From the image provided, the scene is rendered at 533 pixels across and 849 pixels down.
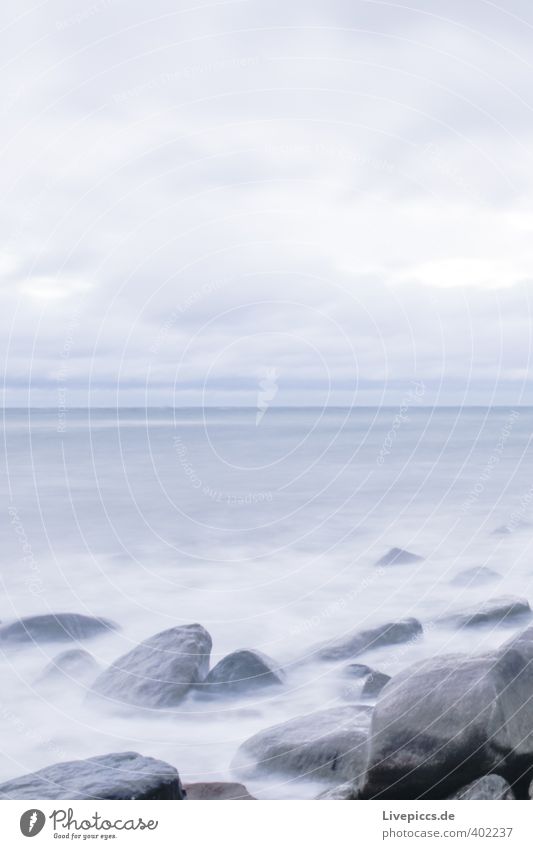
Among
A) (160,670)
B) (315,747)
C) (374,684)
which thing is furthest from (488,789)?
(160,670)

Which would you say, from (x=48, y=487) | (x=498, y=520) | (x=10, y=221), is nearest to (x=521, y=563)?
(x=498, y=520)

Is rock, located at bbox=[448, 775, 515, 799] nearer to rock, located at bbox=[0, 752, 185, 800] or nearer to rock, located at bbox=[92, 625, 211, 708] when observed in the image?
rock, located at bbox=[0, 752, 185, 800]

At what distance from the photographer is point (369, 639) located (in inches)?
214

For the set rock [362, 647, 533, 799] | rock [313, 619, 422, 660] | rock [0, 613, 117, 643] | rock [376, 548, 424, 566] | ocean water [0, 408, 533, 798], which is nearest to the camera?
rock [362, 647, 533, 799]

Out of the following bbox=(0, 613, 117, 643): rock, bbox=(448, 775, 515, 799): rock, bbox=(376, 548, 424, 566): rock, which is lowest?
bbox=(448, 775, 515, 799): rock

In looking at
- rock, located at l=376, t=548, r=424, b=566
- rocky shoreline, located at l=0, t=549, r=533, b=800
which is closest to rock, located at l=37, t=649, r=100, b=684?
rocky shoreline, located at l=0, t=549, r=533, b=800

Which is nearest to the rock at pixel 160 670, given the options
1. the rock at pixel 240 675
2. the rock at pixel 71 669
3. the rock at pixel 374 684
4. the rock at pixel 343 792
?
the rock at pixel 240 675

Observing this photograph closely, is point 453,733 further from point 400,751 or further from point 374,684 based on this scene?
point 374,684

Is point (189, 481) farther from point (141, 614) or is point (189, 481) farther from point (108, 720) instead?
point (108, 720)

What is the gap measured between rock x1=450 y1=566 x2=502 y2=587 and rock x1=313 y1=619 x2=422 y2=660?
1.20m

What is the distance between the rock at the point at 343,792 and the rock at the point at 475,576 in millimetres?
2963

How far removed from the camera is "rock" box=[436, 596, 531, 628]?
5.58 metres

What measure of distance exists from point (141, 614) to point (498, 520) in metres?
4.14

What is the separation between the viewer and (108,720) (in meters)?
4.61
